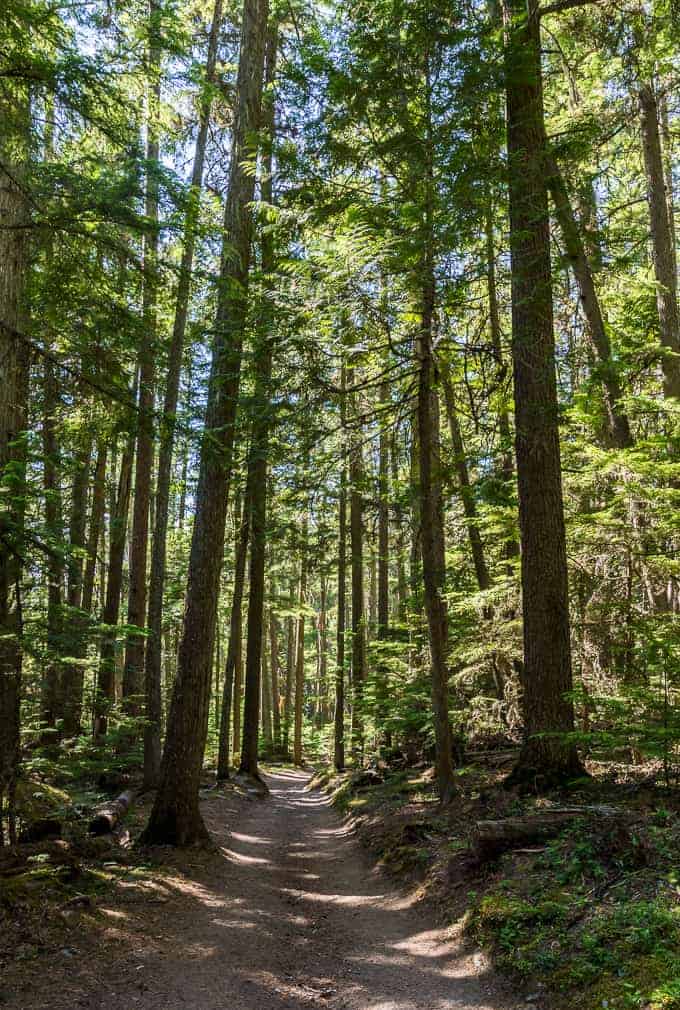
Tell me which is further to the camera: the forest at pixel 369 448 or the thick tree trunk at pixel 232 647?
the thick tree trunk at pixel 232 647

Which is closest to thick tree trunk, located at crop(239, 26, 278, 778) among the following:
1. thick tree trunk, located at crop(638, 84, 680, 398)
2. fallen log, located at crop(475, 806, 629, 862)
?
fallen log, located at crop(475, 806, 629, 862)

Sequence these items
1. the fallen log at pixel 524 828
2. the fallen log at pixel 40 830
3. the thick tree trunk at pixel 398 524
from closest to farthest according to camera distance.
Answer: the fallen log at pixel 524 828 < the fallen log at pixel 40 830 < the thick tree trunk at pixel 398 524

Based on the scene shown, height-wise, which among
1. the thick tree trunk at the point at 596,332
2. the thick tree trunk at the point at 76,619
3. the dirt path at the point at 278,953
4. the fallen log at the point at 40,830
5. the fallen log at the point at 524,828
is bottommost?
the dirt path at the point at 278,953

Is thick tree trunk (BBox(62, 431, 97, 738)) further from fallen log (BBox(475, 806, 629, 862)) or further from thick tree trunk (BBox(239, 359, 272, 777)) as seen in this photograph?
fallen log (BBox(475, 806, 629, 862))

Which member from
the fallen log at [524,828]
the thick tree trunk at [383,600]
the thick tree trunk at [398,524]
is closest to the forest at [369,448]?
the fallen log at [524,828]

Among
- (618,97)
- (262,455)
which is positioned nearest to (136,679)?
(262,455)

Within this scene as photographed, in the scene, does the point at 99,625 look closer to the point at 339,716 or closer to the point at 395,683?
the point at 395,683

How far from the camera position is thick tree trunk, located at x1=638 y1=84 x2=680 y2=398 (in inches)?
433

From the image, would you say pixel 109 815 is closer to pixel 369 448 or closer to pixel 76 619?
pixel 76 619

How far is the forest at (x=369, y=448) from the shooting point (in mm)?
5230

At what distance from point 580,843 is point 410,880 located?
102 inches

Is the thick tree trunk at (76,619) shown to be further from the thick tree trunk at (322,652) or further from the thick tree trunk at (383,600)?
the thick tree trunk at (322,652)

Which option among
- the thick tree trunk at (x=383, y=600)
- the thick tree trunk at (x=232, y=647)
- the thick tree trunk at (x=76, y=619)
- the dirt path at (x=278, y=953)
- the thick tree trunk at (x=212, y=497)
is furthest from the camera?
the thick tree trunk at (x=232, y=647)

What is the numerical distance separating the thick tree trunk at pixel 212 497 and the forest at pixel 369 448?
0.05 m
